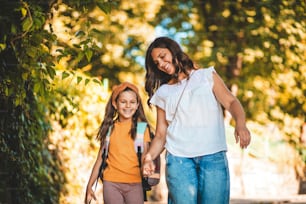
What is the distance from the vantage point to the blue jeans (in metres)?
4.09

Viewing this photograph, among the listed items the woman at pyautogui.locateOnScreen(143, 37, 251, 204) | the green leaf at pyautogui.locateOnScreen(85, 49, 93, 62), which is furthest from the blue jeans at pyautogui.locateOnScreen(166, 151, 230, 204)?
the green leaf at pyautogui.locateOnScreen(85, 49, 93, 62)

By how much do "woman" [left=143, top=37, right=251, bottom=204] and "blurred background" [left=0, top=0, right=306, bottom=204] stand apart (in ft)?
3.92

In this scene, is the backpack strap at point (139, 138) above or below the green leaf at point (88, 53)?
below

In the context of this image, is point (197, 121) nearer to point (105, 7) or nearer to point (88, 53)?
point (88, 53)

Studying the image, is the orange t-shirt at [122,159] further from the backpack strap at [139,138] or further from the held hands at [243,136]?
the held hands at [243,136]

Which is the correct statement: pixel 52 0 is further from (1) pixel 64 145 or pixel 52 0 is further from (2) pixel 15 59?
(1) pixel 64 145

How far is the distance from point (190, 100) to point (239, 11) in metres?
8.54

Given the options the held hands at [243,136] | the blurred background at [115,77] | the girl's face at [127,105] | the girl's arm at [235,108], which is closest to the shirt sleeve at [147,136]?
the girl's face at [127,105]

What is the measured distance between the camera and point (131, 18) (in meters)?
16.9

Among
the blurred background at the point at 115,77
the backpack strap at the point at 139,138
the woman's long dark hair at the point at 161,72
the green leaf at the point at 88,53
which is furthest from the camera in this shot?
the blurred background at the point at 115,77

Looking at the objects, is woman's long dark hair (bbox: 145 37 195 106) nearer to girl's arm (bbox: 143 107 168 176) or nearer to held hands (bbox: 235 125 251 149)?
girl's arm (bbox: 143 107 168 176)

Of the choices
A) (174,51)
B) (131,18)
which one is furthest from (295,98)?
(174,51)

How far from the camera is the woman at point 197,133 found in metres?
4.10

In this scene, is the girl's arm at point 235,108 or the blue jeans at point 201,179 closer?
the girl's arm at point 235,108
